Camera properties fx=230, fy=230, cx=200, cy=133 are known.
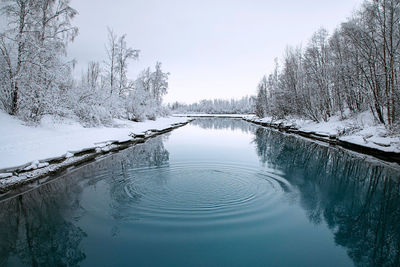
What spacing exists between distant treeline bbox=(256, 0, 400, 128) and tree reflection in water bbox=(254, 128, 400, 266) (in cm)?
634

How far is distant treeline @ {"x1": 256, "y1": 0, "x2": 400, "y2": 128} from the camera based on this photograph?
47.0 feet

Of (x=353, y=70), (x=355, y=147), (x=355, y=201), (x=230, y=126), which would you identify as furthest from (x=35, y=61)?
(x=230, y=126)

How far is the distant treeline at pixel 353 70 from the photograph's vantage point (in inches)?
564

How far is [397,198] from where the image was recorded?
5930 mm

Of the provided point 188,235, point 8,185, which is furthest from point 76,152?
point 188,235

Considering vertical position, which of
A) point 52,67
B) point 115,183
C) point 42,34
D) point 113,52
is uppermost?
point 113,52

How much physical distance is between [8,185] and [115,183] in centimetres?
267

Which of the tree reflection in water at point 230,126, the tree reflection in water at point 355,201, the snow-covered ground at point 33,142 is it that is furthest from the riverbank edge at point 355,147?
the snow-covered ground at point 33,142

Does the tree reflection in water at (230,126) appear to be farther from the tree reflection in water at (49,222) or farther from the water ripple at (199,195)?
the tree reflection in water at (49,222)

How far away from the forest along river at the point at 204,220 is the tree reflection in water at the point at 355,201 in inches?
1.1

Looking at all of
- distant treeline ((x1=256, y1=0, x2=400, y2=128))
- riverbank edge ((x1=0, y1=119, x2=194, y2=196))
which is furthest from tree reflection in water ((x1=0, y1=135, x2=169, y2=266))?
distant treeline ((x1=256, y1=0, x2=400, y2=128))

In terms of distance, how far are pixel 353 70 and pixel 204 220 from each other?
20.1m

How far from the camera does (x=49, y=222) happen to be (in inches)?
176

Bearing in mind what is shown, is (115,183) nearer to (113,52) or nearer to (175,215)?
(175,215)
